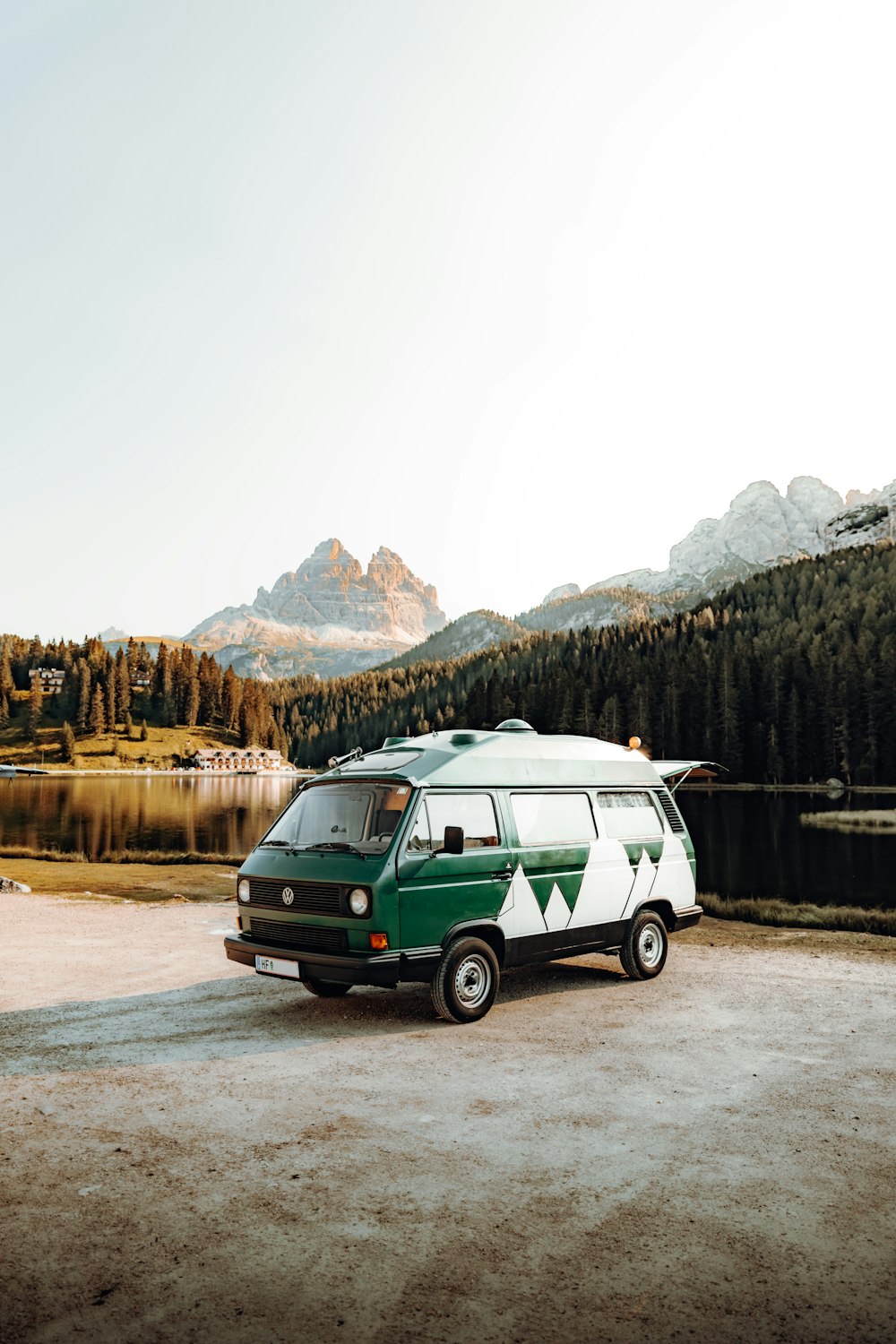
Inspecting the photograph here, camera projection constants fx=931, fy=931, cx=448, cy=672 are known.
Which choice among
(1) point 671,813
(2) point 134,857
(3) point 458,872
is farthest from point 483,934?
(2) point 134,857

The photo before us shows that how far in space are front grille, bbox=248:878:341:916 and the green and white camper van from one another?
0.07 ft

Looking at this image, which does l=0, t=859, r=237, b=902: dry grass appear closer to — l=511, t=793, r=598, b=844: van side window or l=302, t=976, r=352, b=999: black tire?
l=302, t=976, r=352, b=999: black tire

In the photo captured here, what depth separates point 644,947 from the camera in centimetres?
1384

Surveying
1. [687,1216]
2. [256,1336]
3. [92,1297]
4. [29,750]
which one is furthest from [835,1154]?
[29,750]

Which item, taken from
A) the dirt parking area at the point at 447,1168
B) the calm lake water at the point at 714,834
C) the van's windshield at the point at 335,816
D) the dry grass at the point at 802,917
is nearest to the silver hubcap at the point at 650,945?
the dirt parking area at the point at 447,1168

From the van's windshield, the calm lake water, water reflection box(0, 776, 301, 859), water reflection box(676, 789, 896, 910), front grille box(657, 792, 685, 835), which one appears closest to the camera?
the van's windshield

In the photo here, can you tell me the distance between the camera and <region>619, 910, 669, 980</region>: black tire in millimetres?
13406

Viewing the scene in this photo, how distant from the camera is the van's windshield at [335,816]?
39.0 ft

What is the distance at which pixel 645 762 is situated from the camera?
15.0 m

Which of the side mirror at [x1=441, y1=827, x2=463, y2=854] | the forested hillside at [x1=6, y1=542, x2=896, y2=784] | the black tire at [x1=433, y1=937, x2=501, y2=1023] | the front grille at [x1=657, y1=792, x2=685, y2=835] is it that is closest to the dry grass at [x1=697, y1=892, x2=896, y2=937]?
the front grille at [x1=657, y1=792, x2=685, y2=835]

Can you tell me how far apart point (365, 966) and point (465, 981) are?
5.27 ft

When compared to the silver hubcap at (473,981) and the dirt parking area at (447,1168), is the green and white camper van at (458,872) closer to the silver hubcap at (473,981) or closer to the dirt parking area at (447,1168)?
the silver hubcap at (473,981)

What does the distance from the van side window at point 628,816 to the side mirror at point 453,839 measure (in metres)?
3.25

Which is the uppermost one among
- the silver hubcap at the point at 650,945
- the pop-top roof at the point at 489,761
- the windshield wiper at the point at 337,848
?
the pop-top roof at the point at 489,761
